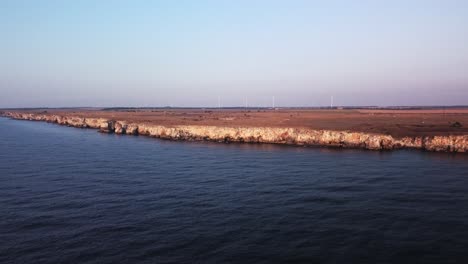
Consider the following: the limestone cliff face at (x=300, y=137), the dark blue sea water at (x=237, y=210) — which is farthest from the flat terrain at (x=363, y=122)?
the dark blue sea water at (x=237, y=210)

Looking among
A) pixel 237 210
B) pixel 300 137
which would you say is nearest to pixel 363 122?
pixel 300 137

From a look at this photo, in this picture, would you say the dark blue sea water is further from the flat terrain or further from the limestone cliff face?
the flat terrain

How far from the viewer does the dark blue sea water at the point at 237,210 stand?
837 inches

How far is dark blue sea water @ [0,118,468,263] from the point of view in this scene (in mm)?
21250

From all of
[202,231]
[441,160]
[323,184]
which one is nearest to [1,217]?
[202,231]

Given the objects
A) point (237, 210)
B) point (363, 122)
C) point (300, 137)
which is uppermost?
point (363, 122)

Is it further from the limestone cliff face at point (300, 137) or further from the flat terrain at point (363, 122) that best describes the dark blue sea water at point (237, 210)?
the flat terrain at point (363, 122)

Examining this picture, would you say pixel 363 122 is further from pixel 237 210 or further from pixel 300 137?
pixel 237 210

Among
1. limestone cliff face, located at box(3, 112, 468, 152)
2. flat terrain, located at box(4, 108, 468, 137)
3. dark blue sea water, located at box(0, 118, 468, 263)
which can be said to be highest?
flat terrain, located at box(4, 108, 468, 137)

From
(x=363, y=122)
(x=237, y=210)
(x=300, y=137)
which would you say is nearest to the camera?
(x=237, y=210)

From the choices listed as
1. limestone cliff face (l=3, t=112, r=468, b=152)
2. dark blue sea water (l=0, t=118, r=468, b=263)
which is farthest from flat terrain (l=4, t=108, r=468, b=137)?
dark blue sea water (l=0, t=118, r=468, b=263)

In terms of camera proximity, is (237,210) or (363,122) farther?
(363,122)

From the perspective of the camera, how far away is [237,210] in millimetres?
28938

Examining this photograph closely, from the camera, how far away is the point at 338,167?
4512cm
